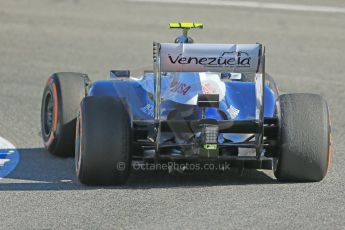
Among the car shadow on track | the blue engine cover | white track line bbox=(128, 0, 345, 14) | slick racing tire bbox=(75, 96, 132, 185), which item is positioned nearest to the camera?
slick racing tire bbox=(75, 96, 132, 185)

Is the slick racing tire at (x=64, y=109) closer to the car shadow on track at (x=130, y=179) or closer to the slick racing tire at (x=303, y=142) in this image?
the car shadow on track at (x=130, y=179)

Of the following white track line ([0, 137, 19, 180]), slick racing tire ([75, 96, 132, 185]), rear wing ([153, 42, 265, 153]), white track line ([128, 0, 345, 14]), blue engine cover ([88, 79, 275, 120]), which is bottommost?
white track line ([0, 137, 19, 180])

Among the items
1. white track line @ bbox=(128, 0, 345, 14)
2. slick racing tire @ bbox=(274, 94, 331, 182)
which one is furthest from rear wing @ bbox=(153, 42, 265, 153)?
white track line @ bbox=(128, 0, 345, 14)

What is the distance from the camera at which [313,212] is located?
25.5 feet

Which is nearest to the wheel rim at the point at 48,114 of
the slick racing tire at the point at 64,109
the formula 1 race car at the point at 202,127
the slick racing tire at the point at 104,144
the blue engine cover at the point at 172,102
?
the slick racing tire at the point at 64,109

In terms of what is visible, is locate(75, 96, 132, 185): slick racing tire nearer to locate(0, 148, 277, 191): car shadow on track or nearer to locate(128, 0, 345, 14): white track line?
locate(0, 148, 277, 191): car shadow on track

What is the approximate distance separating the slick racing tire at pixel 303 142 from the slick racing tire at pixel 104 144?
128cm

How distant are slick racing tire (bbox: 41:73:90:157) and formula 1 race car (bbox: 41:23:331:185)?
1.10 meters

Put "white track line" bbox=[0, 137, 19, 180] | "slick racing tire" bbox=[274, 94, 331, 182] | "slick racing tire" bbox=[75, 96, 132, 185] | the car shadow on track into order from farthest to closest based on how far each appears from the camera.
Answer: "white track line" bbox=[0, 137, 19, 180] < the car shadow on track < "slick racing tire" bbox=[274, 94, 331, 182] < "slick racing tire" bbox=[75, 96, 132, 185]

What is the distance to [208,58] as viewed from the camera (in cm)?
852

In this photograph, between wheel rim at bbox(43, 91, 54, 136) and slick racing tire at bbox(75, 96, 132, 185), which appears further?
wheel rim at bbox(43, 91, 54, 136)

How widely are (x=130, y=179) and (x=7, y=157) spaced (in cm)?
172

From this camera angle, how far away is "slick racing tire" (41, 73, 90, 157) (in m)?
10.1

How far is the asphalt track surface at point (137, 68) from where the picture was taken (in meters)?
7.70
